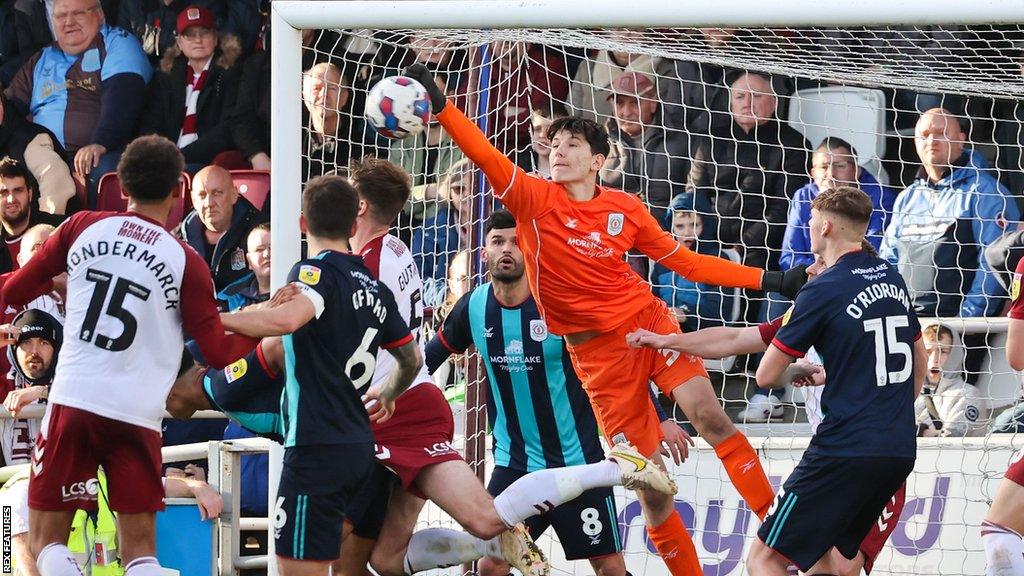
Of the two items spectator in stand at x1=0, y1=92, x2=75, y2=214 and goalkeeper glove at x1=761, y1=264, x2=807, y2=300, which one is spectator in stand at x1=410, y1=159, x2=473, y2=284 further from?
spectator in stand at x1=0, y1=92, x2=75, y2=214

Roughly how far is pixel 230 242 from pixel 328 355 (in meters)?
4.26

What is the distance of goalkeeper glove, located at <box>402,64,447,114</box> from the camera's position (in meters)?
6.10

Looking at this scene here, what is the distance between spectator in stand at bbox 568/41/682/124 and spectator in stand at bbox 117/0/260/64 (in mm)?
2725

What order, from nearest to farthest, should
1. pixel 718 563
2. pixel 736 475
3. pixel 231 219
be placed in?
pixel 736 475, pixel 718 563, pixel 231 219

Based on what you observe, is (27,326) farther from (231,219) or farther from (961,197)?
(961,197)

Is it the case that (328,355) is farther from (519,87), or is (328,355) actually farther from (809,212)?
(809,212)

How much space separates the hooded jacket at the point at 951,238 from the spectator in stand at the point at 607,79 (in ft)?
5.50

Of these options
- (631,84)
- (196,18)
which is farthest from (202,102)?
(631,84)

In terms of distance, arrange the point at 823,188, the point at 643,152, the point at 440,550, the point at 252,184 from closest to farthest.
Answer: the point at 440,550 < the point at 823,188 < the point at 643,152 < the point at 252,184

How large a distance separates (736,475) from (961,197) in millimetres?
2781

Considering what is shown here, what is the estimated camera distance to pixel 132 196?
18.8ft

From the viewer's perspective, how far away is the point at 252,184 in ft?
32.9

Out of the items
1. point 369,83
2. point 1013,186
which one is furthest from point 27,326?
point 1013,186

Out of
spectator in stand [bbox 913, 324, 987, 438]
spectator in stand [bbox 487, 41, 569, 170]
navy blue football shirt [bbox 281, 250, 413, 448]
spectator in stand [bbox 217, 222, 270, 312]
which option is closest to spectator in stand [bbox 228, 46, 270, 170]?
spectator in stand [bbox 217, 222, 270, 312]
